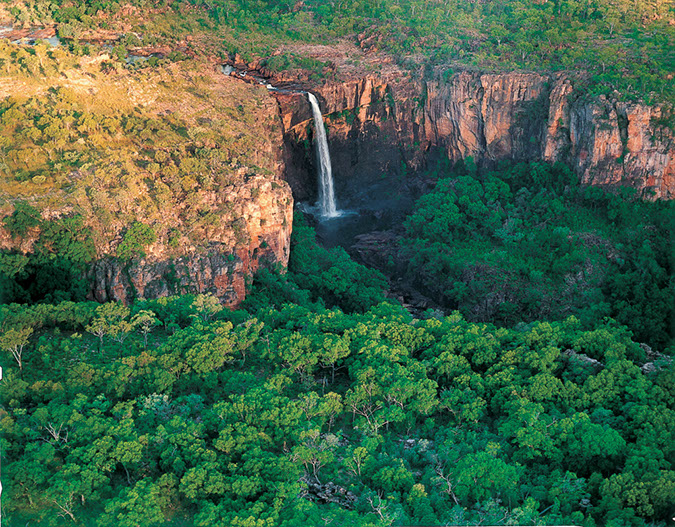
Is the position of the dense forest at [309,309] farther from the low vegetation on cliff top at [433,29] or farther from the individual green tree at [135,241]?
the low vegetation on cliff top at [433,29]

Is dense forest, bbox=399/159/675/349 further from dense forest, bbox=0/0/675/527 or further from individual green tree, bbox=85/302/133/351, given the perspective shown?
individual green tree, bbox=85/302/133/351

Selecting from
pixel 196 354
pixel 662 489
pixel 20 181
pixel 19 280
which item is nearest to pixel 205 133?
pixel 20 181

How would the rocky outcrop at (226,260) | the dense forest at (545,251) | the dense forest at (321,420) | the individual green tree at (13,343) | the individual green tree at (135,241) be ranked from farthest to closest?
the dense forest at (545,251) < the individual green tree at (135,241) < the rocky outcrop at (226,260) < the individual green tree at (13,343) < the dense forest at (321,420)

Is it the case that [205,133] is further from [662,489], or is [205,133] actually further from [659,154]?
[662,489]

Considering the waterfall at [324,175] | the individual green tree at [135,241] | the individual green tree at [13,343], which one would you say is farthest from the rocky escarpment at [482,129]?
the individual green tree at [13,343]

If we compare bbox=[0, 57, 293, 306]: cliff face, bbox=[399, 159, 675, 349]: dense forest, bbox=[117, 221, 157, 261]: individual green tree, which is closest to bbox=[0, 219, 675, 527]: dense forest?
bbox=[117, 221, 157, 261]: individual green tree
